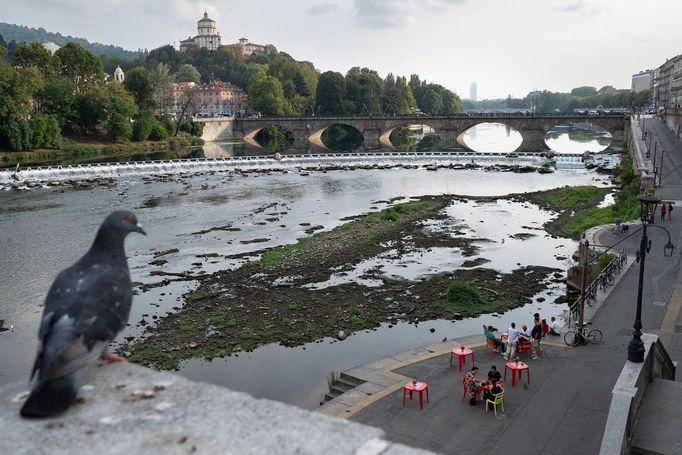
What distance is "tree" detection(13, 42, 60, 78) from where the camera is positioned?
307 feet

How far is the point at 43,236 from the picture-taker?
37.3 meters

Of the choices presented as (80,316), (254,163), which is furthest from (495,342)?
(254,163)

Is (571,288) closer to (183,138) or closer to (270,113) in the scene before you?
(183,138)

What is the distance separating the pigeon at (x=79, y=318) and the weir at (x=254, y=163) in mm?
62586

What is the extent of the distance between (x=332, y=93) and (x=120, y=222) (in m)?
127

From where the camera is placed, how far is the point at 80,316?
4438 mm

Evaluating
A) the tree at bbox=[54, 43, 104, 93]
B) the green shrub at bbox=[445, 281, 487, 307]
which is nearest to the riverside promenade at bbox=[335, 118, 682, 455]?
the green shrub at bbox=[445, 281, 487, 307]

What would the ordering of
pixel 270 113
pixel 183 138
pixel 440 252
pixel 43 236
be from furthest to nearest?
pixel 270 113
pixel 183 138
pixel 43 236
pixel 440 252

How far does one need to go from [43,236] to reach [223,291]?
17.4 m

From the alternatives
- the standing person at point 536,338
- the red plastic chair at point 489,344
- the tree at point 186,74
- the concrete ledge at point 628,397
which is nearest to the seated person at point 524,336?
the standing person at point 536,338

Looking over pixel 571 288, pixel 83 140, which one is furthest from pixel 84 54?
pixel 571 288

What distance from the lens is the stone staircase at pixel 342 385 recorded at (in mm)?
16578

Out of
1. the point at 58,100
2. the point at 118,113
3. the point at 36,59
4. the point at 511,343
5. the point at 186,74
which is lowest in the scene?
the point at 511,343

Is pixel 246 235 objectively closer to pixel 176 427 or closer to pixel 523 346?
pixel 523 346
